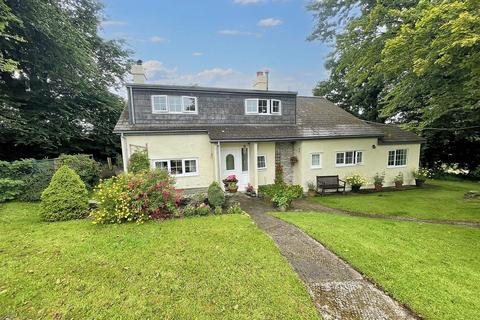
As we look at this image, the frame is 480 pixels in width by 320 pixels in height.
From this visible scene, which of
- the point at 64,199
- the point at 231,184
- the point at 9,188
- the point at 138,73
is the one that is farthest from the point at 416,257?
the point at 138,73

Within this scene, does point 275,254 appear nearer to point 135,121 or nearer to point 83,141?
point 135,121

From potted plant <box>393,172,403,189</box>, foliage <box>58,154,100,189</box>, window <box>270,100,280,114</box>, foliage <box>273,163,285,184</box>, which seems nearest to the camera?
foliage <box>58,154,100,189</box>

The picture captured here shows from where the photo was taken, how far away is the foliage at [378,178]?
563 inches

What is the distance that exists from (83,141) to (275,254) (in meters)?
20.7

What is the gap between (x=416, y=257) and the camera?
17.2 feet

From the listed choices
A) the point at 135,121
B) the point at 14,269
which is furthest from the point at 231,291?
the point at 135,121

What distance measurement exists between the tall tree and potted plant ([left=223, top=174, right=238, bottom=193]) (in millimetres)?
11760

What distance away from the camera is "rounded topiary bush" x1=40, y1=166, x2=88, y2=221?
736 centimetres

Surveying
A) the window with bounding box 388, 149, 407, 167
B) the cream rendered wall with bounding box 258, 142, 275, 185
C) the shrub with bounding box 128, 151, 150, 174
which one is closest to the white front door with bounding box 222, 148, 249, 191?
the cream rendered wall with bounding box 258, 142, 275, 185

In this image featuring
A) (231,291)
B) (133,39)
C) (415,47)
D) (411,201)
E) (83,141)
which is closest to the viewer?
(231,291)

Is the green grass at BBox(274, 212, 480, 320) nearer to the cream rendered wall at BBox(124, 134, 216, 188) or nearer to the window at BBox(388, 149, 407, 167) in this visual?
the cream rendered wall at BBox(124, 134, 216, 188)

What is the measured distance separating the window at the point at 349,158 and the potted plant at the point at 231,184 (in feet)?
22.5

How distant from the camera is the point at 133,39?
20594 mm

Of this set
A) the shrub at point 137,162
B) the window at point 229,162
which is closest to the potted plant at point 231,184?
the window at point 229,162
